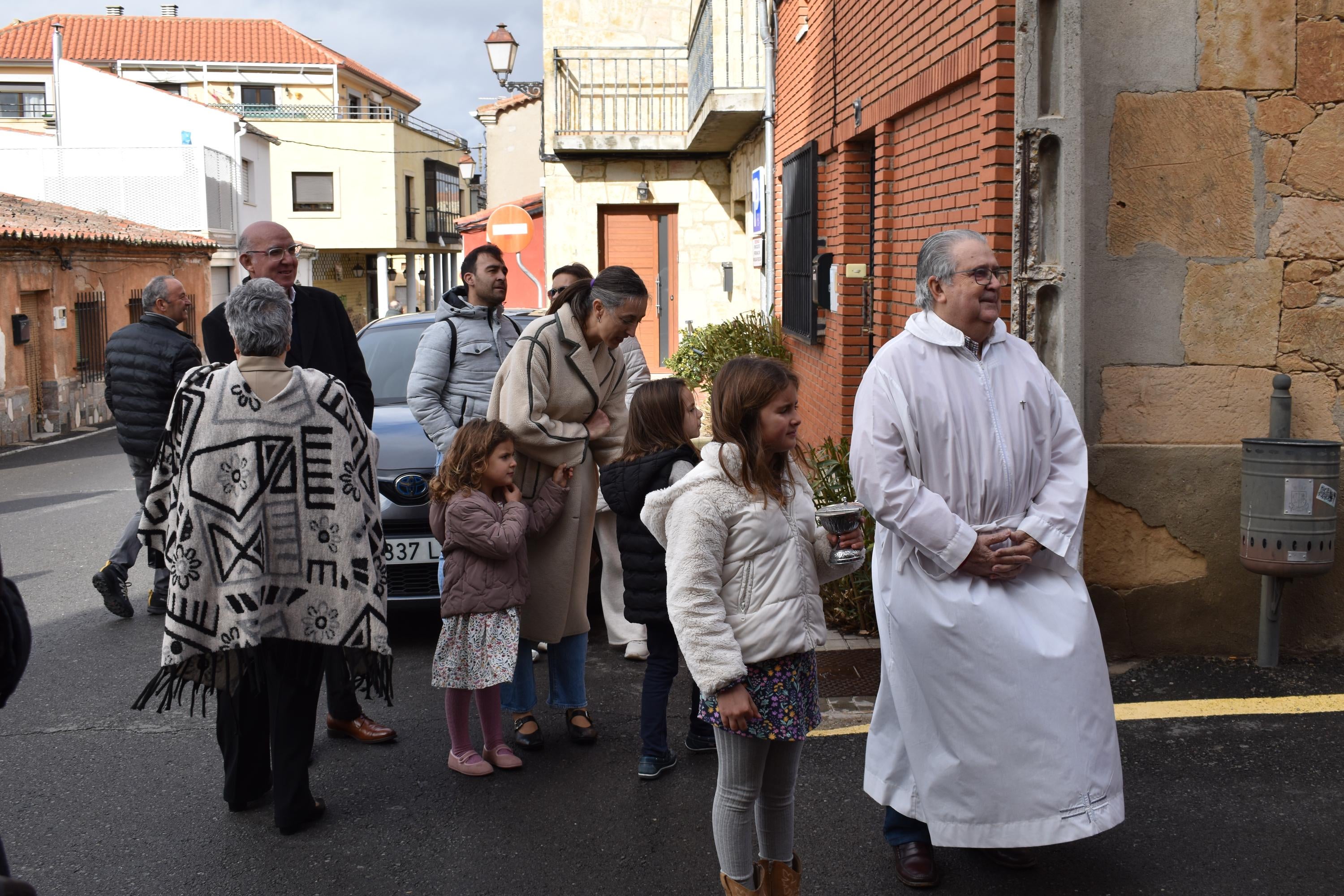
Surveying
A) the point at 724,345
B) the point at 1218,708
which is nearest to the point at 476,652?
the point at 1218,708

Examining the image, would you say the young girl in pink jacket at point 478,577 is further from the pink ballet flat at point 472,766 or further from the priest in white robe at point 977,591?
the priest in white robe at point 977,591

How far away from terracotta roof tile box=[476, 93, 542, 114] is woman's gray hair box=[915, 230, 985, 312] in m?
33.6

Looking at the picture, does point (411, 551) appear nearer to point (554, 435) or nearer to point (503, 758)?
point (554, 435)

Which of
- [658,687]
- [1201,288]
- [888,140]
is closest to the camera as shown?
[658,687]

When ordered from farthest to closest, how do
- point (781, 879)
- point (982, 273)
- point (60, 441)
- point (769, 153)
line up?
point (60, 441)
point (769, 153)
point (982, 273)
point (781, 879)

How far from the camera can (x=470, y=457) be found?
457cm

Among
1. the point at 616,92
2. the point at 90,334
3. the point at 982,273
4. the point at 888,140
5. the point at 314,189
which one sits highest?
the point at 314,189

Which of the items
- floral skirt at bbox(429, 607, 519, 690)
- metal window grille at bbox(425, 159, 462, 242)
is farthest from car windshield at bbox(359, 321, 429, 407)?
metal window grille at bbox(425, 159, 462, 242)

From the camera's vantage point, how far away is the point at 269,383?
4008 mm

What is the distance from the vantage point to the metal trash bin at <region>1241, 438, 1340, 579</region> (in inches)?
206

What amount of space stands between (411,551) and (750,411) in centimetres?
338

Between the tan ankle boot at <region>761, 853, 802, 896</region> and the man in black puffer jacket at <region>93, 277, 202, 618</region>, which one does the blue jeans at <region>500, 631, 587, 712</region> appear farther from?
the man in black puffer jacket at <region>93, 277, 202, 618</region>

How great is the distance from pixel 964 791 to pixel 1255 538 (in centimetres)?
253

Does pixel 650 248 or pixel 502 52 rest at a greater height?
pixel 502 52
